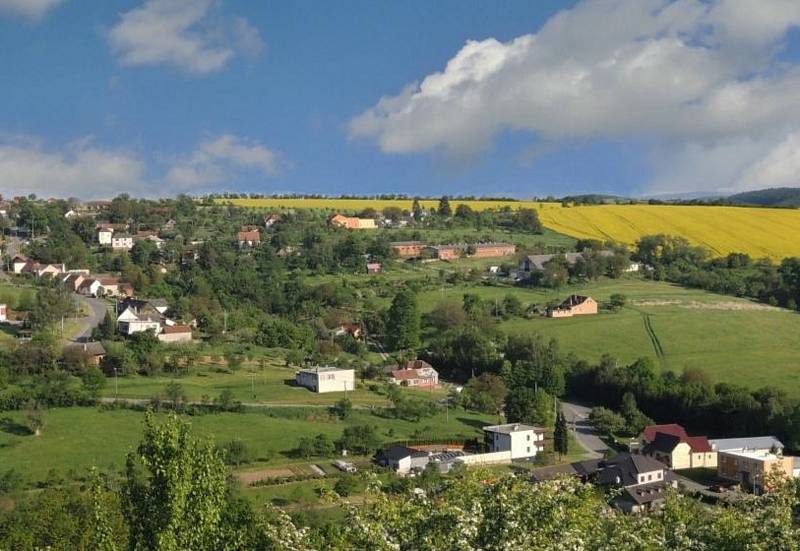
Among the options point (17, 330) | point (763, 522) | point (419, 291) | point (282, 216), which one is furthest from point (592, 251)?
point (763, 522)

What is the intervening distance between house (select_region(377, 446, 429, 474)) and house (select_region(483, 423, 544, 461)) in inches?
128

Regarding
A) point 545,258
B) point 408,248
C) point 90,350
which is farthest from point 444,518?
point 408,248

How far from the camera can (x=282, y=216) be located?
73688 millimetres

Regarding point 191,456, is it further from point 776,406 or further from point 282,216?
point 282,216

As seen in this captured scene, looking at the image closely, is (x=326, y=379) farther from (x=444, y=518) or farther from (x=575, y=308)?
(x=444, y=518)

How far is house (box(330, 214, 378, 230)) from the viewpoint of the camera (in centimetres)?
7344

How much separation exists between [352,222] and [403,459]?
48821 mm

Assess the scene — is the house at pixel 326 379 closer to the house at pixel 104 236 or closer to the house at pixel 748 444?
the house at pixel 748 444

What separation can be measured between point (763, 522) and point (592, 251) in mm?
51567

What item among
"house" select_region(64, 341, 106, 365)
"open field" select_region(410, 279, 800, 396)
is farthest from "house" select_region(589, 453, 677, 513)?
"house" select_region(64, 341, 106, 365)

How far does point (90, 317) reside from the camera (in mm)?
45875

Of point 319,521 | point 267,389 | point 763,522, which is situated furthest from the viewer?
point 267,389

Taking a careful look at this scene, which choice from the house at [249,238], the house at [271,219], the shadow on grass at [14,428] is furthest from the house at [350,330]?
the house at [271,219]

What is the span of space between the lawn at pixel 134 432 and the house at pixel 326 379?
320cm
